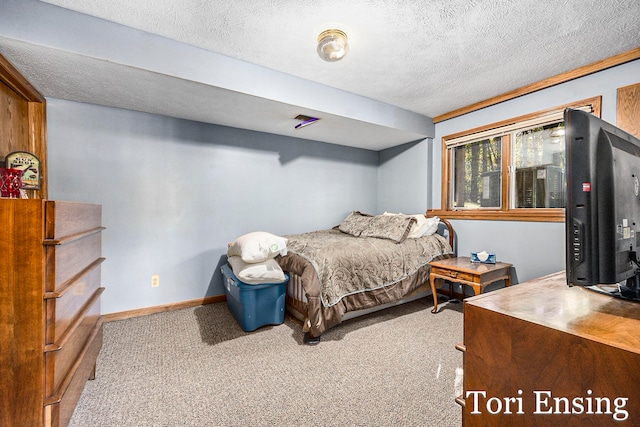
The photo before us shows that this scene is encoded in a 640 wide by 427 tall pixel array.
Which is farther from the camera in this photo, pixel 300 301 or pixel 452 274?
pixel 452 274

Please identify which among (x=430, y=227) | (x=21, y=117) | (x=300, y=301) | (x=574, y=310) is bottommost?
(x=300, y=301)

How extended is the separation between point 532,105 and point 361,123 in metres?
1.64

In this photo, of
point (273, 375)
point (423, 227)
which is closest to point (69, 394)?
point (273, 375)

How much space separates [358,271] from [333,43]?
5.77 feet

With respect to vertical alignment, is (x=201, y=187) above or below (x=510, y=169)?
below

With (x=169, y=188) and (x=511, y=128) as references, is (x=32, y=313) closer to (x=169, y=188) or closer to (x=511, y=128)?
(x=169, y=188)

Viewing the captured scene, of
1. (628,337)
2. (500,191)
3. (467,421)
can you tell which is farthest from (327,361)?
(500,191)

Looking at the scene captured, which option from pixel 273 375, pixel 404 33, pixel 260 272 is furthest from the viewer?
pixel 260 272

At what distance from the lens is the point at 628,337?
63cm

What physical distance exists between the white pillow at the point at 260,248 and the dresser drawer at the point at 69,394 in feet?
3.59

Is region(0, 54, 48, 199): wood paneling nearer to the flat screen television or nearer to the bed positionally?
the bed

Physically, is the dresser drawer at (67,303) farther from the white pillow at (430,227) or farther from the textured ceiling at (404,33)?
the white pillow at (430,227)

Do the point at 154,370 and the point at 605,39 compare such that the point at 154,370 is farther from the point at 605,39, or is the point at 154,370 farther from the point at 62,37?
the point at 605,39

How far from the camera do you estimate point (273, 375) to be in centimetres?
182
